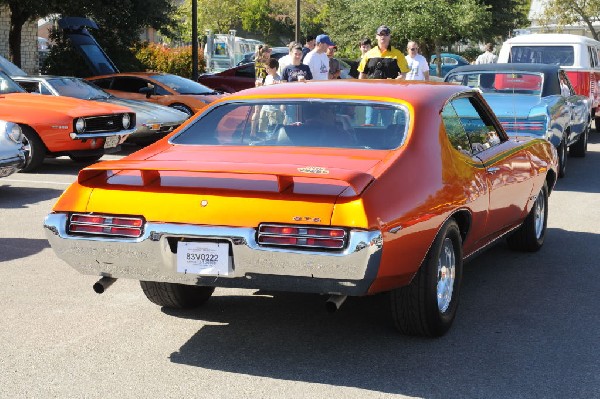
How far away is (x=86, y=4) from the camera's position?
81.4 feet

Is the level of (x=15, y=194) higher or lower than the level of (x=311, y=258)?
lower

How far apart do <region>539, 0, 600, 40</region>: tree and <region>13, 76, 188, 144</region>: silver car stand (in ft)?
98.9

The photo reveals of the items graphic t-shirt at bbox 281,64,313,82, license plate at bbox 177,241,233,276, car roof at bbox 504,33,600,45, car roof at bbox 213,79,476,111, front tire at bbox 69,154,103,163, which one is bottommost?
front tire at bbox 69,154,103,163

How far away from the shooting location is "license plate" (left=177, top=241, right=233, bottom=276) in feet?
16.2

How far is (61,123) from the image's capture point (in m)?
13.5

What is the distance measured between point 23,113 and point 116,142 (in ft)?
4.82

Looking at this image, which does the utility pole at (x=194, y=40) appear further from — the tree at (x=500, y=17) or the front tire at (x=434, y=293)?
the front tire at (x=434, y=293)

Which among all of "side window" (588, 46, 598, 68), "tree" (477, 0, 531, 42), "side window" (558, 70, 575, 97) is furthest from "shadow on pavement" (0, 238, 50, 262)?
"tree" (477, 0, 531, 42)

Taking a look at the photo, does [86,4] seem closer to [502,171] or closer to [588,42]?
[588,42]

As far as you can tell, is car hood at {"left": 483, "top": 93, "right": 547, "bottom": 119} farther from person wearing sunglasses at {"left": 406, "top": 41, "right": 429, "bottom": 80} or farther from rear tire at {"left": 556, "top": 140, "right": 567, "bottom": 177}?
person wearing sunglasses at {"left": 406, "top": 41, "right": 429, "bottom": 80}

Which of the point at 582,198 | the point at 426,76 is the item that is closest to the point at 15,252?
the point at 582,198

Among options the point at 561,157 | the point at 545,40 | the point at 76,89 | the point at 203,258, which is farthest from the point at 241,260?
the point at 545,40

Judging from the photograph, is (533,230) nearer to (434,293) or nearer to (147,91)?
(434,293)

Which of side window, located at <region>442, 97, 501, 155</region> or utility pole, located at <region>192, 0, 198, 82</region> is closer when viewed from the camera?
side window, located at <region>442, 97, 501, 155</region>
